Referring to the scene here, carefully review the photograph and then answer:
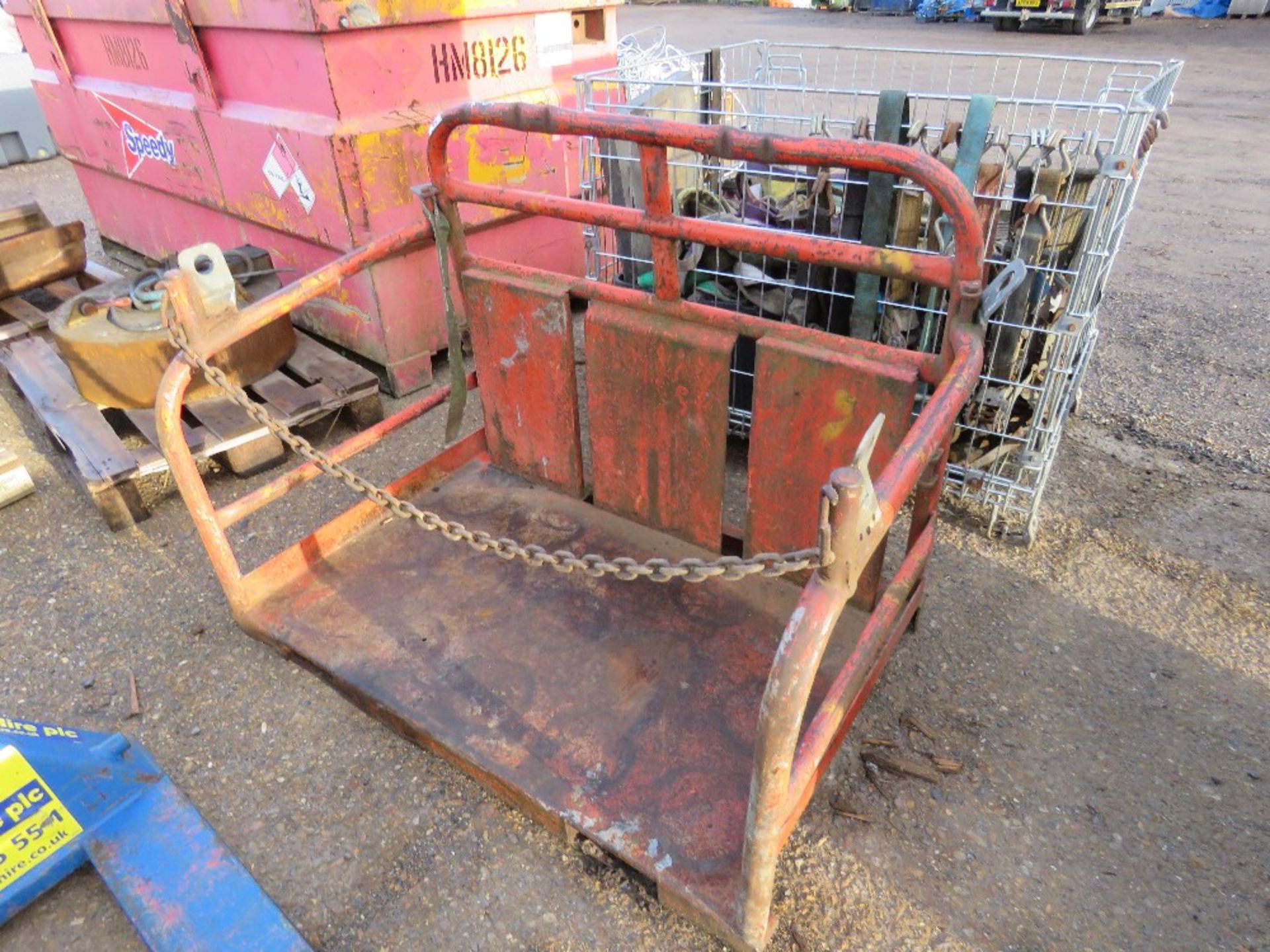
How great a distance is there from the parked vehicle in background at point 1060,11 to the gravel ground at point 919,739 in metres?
16.1

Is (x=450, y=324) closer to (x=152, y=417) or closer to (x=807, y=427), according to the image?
(x=807, y=427)

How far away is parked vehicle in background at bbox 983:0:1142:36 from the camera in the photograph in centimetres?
1630

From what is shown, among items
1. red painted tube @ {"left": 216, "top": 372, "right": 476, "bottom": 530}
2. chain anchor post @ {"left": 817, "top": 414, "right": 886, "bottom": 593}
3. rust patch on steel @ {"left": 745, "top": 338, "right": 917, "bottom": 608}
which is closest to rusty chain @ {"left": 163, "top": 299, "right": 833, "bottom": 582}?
chain anchor post @ {"left": 817, "top": 414, "right": 886, "bottom": 593}

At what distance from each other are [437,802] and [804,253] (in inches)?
71.1

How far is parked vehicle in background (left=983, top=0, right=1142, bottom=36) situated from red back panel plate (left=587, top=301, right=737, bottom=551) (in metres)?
18.1

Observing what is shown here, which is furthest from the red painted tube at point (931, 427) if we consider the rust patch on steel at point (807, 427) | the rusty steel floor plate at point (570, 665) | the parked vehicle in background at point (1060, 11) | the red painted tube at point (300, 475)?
the parked vehicle in background at point (1060, 11)

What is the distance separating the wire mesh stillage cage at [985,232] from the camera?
2.69 m

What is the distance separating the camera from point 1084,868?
2094 millimetres

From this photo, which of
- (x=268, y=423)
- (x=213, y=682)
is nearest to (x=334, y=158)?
(x=268, y=423)

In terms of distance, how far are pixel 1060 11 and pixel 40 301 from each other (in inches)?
735

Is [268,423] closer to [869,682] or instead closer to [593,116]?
[593,116]

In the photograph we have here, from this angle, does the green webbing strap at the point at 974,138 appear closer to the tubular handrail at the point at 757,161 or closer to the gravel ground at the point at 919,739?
the tubular handrail at the point at 757,161

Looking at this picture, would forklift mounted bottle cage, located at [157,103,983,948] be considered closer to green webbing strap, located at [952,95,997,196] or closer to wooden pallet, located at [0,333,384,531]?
green webbing strap, located at [952,95,997,196]

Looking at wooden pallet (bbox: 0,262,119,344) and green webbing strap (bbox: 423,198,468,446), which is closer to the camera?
green webbing strap (bbox: 423,198,468,446)
